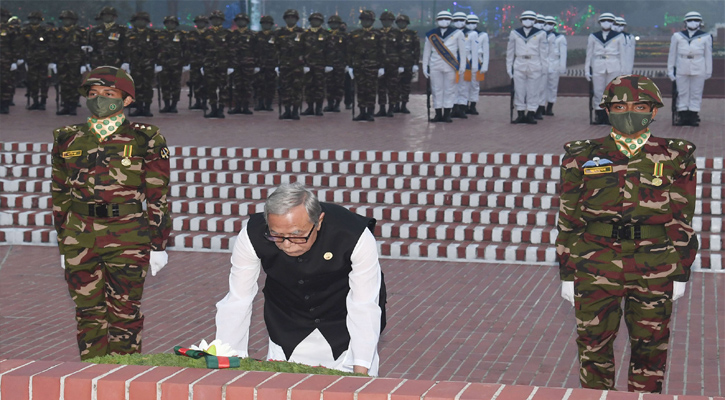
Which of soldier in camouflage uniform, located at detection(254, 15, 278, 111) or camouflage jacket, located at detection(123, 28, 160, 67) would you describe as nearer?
camouflage jacket, located at detection(123, 28, 160, 67)

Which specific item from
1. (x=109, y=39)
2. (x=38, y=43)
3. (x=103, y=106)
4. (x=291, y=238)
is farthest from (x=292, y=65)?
(x=291, y=238)

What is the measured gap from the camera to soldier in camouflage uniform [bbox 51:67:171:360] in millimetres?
5855

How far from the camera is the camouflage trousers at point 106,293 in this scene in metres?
5.88

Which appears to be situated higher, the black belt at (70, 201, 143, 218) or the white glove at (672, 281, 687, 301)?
the black belt at (70, 201, 143, 218)

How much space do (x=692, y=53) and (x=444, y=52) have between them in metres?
4.01

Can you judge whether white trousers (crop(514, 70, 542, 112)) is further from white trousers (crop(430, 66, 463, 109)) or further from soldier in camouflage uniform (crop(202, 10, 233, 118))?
soldier in camouflage uniform (crop(202, 10, 233, 118))

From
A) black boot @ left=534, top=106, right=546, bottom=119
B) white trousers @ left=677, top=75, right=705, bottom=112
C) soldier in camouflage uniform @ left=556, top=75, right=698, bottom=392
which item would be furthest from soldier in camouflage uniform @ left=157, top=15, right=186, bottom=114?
soldier in camouflage uniform @ left=556, top=75, right=698, bottom=392

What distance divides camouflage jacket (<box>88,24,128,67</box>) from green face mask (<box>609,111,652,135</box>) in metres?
15.1

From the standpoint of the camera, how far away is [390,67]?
19078mm

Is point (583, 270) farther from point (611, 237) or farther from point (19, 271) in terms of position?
point (19, 271)

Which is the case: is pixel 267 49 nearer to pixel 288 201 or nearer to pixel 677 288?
pixel 677 288

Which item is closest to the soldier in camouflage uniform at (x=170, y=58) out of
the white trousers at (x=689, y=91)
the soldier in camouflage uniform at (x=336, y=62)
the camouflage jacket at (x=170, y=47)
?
the camouflage jacket at (x=170, y=47)

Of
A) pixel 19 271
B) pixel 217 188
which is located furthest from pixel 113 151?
pixel 217 188

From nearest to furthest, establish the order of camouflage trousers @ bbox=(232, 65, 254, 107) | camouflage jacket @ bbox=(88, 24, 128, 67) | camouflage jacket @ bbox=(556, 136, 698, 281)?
1. camouflage jacket @ bbox=(556, 136, 698, 281)
2. camouflage jacket @ bbox=(88, 24, 128, 67)
3. camouflage trousers @ bbox=(232, 65, 254, 107)
